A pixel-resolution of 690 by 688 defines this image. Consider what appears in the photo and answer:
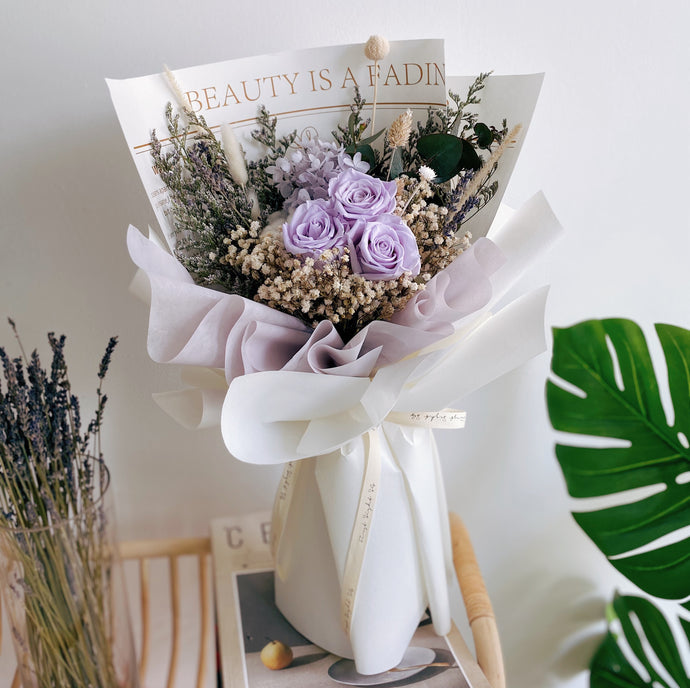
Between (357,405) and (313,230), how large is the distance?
0.18 metres

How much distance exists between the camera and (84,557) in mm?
761

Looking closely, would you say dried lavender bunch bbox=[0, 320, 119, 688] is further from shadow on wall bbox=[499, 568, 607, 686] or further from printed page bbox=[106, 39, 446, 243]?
shadow on wall bbox=[499, 568, 607, 686]

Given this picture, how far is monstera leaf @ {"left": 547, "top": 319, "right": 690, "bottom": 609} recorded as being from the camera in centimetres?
89

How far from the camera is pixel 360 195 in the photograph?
0.62 metres

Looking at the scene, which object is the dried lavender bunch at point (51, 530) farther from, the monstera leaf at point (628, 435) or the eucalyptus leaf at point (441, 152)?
the monstera leaf at point (628, 435)

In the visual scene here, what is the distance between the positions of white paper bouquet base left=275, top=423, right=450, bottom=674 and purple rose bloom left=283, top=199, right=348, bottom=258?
0.73 ft

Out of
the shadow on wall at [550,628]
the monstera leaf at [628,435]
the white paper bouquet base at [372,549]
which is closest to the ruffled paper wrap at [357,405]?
the white paper bouquet base at [372,549]

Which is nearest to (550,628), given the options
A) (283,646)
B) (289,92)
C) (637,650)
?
(637,650)

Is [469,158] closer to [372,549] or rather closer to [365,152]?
[365,152]

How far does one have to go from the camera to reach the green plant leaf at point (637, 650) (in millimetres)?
1049

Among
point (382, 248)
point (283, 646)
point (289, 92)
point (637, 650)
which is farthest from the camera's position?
point (637, 650)

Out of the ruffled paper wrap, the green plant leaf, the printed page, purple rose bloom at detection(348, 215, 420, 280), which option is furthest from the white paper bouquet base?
the green plant leaf

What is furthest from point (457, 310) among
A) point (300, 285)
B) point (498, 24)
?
point (498, 24)

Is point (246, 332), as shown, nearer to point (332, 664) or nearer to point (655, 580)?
point (332, 664)
